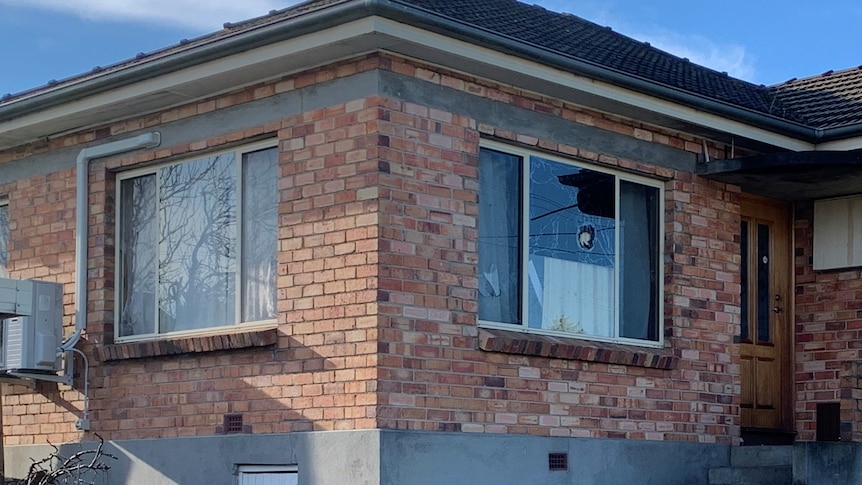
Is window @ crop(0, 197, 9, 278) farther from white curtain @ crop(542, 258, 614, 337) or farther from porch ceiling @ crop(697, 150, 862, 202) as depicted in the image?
porch ceiling @ crop(697, 150, 862, 202)

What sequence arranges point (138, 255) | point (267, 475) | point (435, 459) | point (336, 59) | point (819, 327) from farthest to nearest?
point (819, 327), point (138, 255), point (267, 475), point (336, 59), point (435, 459)

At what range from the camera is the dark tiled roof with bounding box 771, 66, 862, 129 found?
1220 cm

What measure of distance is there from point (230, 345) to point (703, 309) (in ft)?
13.3

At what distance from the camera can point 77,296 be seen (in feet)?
37.1

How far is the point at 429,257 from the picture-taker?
962 centimetres

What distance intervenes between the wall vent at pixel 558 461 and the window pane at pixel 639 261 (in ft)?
4.45

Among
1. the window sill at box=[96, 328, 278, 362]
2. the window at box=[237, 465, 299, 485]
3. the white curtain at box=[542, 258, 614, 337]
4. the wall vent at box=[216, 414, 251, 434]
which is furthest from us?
the white curtain at box=[542, 258, 614, 337]

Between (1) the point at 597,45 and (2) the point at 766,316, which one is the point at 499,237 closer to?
(1) the point at 597,45

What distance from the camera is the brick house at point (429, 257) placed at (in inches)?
374

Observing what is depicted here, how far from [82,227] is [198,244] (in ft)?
3.80

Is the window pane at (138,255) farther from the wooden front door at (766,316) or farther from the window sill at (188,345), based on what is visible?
the wooden front door at (766,316)

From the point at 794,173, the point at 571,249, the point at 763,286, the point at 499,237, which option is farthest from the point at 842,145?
the point at 499,237

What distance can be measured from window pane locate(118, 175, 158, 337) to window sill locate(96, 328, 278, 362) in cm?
28

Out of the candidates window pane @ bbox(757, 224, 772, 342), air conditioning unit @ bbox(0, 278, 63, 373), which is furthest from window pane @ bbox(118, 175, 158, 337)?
window pane @ bbox(757, 224, 772, 342)
